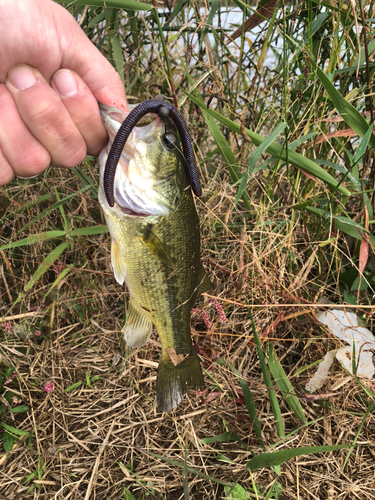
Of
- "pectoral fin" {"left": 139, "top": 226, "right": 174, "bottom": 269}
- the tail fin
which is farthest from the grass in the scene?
"pectoral fin" {"left": 139, "top": 226, "right": 174, "bottom": 269}

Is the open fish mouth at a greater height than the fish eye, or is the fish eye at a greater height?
the fish eye

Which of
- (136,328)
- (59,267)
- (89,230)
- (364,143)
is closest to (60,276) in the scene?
(59,267)

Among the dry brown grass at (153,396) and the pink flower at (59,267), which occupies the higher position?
the pink flower at (59,267)

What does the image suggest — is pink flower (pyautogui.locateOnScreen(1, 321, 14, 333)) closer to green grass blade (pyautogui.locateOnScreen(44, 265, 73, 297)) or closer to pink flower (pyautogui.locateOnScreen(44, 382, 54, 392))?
green grass blade (pyautogui.locateOnScreen(44, 265, 73, 297))

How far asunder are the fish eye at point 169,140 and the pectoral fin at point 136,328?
2.25 feet

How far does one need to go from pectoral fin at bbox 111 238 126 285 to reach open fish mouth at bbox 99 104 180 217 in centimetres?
17

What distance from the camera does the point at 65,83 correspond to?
131cm

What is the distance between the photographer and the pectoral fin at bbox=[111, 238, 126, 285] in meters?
1.52

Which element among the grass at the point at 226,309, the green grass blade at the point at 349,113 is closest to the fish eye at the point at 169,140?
the grass at the point at 226,309

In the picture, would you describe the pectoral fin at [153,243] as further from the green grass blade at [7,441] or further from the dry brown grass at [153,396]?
the green grass blade at [7,441]

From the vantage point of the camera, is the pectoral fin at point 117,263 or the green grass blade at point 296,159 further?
the green grass blade at point 296,159

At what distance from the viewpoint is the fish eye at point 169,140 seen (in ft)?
4.63

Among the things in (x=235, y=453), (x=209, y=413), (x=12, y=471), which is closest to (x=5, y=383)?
(x=12, y=471)

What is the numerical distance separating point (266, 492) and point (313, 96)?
6.37 ft
